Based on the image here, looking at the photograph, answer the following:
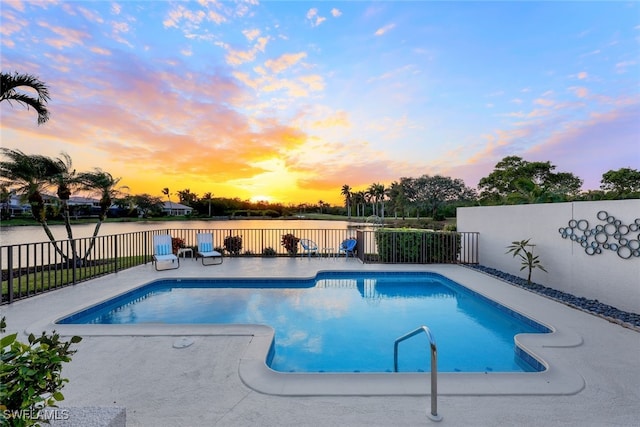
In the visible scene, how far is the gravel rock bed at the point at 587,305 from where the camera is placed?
13.8 feet

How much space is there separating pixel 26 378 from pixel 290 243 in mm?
9297

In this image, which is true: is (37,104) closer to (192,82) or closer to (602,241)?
(192,82)

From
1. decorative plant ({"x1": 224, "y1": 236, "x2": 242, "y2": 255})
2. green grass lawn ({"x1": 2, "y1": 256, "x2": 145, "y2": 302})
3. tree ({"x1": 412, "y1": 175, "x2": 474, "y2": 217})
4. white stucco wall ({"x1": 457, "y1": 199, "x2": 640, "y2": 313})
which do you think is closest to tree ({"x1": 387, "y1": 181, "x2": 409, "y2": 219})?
tree ({"x1": 412, "y1": 175, "x2": 474, "y2": 217})

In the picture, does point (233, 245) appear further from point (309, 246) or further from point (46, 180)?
point (46, 180)

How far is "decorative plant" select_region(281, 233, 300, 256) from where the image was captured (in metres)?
10.5

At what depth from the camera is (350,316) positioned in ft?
17.2

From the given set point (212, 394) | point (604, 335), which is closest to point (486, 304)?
point (604, 335)

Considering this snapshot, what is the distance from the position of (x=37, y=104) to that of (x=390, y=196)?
4136cm

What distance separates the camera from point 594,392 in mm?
2523

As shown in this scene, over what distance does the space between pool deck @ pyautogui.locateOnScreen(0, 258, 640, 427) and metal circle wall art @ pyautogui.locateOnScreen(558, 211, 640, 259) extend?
150 cm

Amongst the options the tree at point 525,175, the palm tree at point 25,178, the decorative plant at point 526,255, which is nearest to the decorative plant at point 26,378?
the decorative plant at point 526,255

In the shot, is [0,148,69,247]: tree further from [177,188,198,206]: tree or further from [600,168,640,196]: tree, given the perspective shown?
[177,188,198,206]: tree

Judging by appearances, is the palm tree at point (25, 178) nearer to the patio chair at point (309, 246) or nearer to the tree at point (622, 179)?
the patio chair at point (309, 246)

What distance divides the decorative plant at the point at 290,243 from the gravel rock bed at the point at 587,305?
6233 mm
